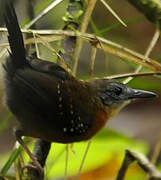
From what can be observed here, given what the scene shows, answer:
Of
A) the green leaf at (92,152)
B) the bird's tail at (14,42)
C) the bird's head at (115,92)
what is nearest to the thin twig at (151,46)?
the bird's head at (115,92)

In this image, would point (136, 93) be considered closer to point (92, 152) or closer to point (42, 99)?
point (92, 152)

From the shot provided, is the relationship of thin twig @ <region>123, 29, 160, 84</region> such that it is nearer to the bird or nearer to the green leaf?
the bird

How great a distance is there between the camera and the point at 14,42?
309 centimetres

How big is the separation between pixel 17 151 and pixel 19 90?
38 cm

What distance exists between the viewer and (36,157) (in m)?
3.25

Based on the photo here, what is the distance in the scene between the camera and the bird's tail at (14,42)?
302cm

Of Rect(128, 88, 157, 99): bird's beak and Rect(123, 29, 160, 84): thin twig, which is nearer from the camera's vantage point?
Rect(123, 29, 160, 84): thin twig

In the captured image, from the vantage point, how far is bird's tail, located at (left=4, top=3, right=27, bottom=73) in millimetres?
A: 3018

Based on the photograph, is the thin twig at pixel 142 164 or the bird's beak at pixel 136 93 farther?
the bird's beak at pixel 136 93

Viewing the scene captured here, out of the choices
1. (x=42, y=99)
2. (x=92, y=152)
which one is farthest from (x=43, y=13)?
(x=92, y=152)

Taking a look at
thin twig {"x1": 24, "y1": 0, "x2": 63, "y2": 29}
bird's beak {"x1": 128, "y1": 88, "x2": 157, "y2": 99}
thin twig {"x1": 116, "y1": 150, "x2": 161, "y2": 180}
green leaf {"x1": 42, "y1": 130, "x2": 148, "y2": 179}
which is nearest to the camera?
thin twig {"x1": 116, "y1": 150, "x2": 161, "y2": 180}

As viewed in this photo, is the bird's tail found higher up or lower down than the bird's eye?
higher up

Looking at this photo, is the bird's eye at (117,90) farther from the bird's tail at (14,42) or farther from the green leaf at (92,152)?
the bird's tail at (14,42)

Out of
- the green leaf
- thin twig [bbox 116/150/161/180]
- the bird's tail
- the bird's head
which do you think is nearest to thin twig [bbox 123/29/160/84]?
the bird's head
